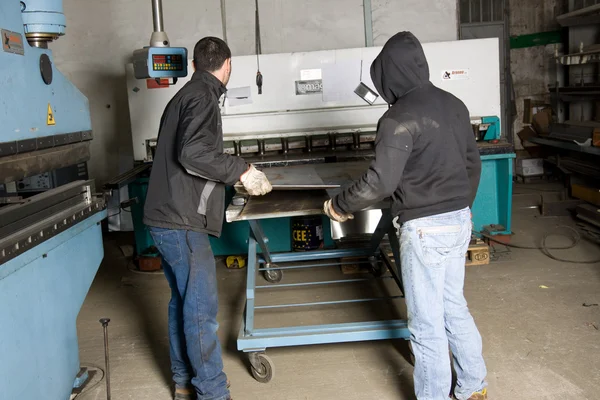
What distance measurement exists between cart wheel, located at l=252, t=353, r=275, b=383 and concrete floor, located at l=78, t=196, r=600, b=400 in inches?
1.4

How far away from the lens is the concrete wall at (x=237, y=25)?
14.3 feet

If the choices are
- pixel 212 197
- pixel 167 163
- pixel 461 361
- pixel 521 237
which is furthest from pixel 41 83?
pixel 521 237

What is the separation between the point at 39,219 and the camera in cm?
200

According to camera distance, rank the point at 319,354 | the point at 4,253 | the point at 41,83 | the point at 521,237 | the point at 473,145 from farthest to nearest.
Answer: the point at 521,237, the point at 319,354, the point at 473,145, the point at 41,83, the point at 4,253

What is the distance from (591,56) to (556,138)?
0.76 m

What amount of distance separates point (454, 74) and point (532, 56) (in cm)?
336

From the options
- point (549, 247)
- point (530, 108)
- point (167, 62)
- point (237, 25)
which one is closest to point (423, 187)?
point (167, 62)

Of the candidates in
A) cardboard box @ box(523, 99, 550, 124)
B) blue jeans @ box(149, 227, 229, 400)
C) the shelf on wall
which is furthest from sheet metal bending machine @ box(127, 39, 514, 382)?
cardboard box @ box(523, 99, 550, 124)

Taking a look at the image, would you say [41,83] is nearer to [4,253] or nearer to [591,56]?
[4,253]

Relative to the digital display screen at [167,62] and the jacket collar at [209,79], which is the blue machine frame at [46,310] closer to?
the jacket collar at [209,79]

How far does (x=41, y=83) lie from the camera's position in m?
2.03

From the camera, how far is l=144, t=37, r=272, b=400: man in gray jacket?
219 centimetres

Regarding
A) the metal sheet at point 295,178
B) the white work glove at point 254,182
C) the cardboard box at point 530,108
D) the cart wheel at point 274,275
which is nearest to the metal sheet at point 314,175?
the metal sheet at point 295,178

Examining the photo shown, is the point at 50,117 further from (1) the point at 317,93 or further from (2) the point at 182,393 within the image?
(1) the point at 317,93
